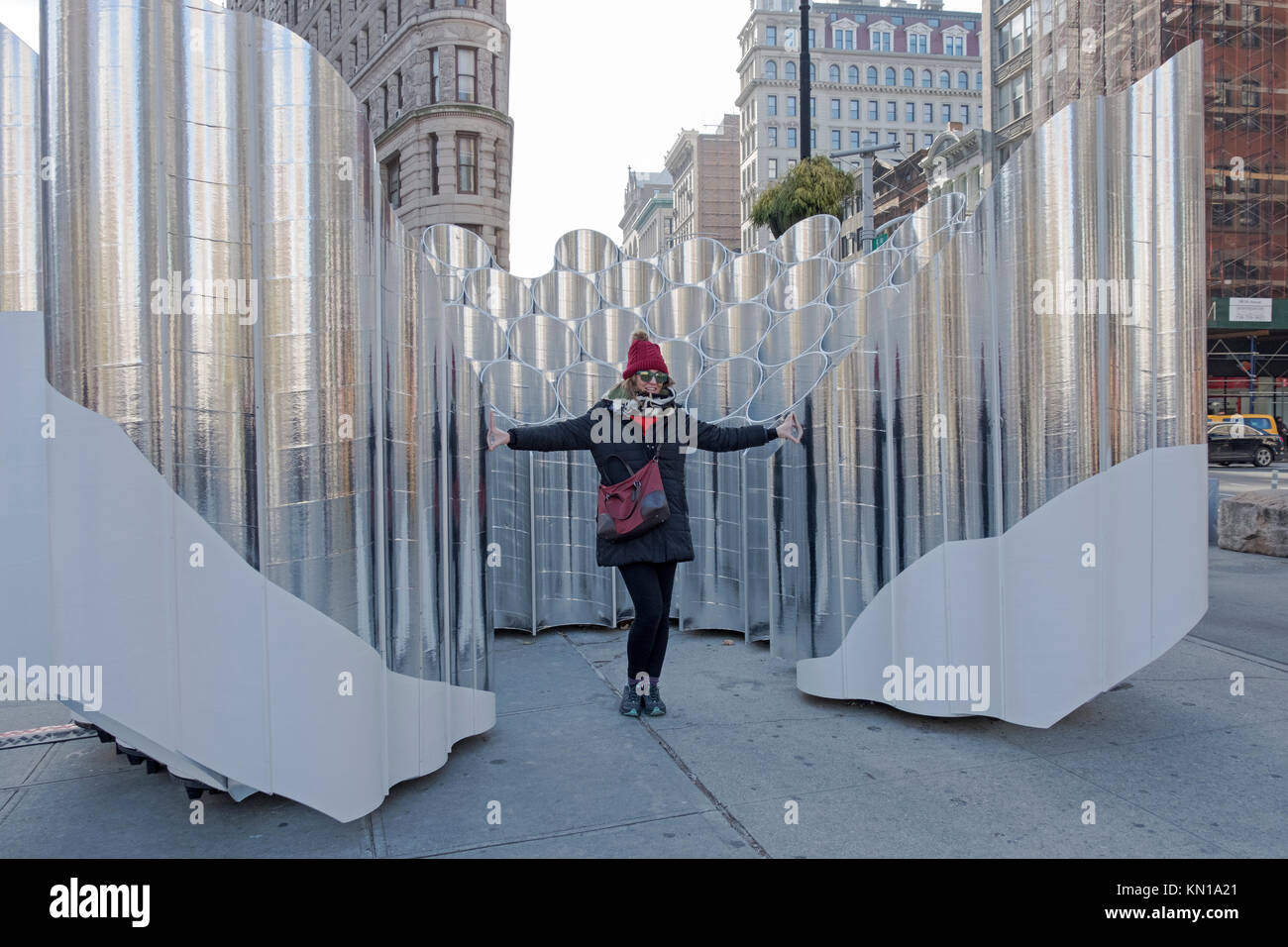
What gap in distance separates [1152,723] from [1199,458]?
4.29 ft

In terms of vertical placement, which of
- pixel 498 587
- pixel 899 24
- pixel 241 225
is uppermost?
pixel 899 24

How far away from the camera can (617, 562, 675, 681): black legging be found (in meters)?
4.53

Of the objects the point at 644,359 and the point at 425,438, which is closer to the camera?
the point at 425,438

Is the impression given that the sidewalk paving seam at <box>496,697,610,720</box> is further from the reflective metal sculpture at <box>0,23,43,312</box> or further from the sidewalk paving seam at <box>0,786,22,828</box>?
the reflective metal sculpture at <box>0,23,43,312</box>

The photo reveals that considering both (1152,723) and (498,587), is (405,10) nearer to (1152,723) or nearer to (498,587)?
(498,587)

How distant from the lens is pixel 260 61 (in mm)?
3068

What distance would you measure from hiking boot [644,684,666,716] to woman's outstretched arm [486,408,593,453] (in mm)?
1272

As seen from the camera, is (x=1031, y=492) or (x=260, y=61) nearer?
(x=260, y=61)

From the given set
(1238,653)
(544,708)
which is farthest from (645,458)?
(1238,653)

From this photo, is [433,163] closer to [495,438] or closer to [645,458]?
[645,458]

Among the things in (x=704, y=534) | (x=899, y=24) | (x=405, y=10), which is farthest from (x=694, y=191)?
(x=704, y=534)

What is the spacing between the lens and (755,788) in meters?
3.69

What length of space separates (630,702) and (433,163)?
3302cm
